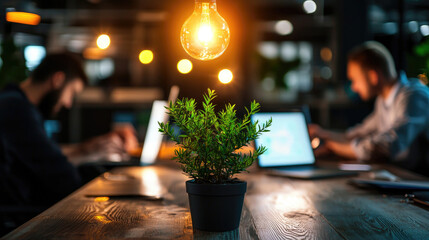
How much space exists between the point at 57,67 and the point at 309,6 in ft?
23.0

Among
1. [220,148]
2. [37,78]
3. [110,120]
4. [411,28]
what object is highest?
[411,28]

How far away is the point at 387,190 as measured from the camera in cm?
167

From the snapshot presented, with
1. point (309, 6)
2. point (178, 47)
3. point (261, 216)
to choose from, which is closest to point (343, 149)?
point (261, 216)

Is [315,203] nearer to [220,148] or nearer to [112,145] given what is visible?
[220,148]

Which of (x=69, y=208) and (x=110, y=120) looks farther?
(x=110, y=120)

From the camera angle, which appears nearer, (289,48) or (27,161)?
(27,161)

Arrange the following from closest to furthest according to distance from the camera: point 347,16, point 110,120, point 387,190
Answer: point 387,190 < point 347,16 < point 110,120

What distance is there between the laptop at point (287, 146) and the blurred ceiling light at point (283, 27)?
753cm

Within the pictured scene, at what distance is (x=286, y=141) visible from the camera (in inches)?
93.2

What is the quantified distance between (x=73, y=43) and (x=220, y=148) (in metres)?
8.72

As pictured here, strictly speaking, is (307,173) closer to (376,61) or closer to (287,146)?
(287,146)

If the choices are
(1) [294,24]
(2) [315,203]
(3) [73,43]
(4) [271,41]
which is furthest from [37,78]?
(4) [271,41]

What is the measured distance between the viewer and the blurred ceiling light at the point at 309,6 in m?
8.80

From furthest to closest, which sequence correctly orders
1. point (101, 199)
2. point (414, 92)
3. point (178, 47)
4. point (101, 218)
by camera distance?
1. point (178, 47)
2. point (414, 92)
3. point (101, 199)
4. point (101, 218)
